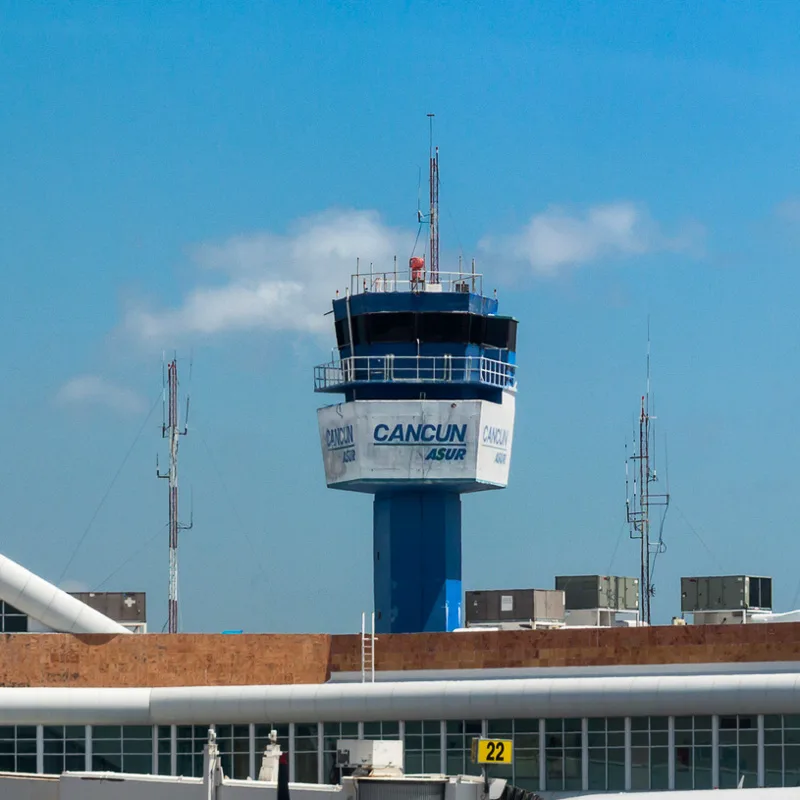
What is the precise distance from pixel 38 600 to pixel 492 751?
17957mm

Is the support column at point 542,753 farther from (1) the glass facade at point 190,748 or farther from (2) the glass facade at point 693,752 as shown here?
(1) the glass facade at point 190,748

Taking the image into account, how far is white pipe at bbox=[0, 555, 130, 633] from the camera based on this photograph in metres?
71.7

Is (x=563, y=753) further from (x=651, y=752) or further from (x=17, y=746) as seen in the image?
(x=17, y=746)

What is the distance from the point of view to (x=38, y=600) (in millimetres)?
71812

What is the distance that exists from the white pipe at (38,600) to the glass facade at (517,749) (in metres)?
4.34

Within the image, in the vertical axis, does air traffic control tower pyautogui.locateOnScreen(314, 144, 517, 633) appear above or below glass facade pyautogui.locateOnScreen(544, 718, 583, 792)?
above

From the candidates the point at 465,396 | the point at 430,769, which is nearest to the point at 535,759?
the point at 430,769

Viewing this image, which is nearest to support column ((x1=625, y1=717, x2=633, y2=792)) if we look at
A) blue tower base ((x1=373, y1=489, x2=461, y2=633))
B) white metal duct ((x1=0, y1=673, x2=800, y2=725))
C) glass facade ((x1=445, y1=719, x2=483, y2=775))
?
white metal duct ((x1=0, y1=673, x2=800, y2=725))

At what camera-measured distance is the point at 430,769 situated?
67.9 m

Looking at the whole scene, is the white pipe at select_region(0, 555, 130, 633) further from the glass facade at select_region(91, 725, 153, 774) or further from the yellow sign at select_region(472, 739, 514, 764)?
the yellow sign at select_region(472, 739, 514, 764)

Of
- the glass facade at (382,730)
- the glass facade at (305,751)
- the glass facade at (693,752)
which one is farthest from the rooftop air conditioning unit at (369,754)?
the glass facade at (693,752)

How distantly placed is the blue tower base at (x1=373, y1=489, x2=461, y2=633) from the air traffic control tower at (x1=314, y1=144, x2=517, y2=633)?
0.05 m

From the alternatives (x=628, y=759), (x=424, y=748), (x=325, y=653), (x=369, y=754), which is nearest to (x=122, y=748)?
(x=325, y=653)

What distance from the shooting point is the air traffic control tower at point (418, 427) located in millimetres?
90688
